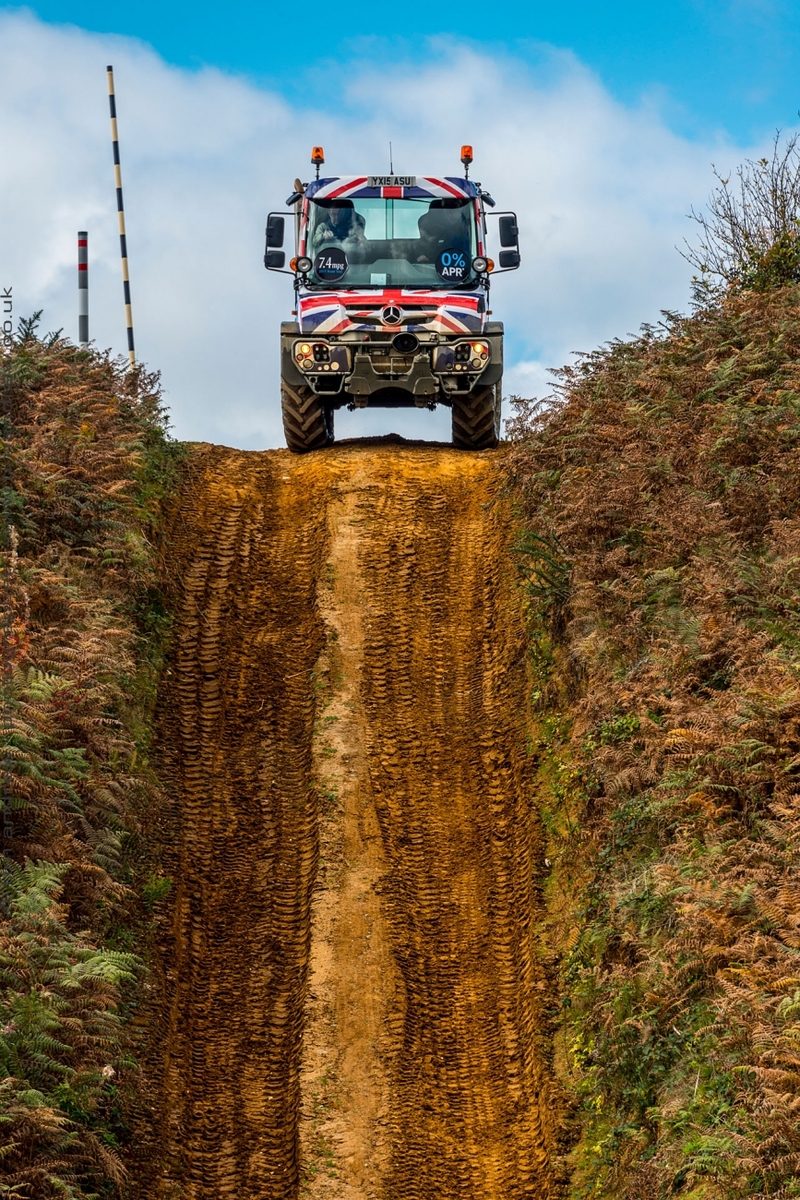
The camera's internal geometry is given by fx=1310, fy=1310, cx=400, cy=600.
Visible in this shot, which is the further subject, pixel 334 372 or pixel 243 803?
pixel 334 372

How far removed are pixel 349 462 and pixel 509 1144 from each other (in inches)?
365

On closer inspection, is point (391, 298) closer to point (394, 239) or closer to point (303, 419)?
point (394, 239)

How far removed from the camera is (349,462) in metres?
15.7

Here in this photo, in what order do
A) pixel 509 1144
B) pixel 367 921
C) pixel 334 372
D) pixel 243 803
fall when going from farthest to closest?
pixel 334 372 → pixel 243 803 → pixel 367 921 → pixel 509 1144

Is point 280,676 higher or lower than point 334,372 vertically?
lower

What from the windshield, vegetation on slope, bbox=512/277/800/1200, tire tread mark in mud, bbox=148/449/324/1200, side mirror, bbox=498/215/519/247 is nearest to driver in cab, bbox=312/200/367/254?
the windshield

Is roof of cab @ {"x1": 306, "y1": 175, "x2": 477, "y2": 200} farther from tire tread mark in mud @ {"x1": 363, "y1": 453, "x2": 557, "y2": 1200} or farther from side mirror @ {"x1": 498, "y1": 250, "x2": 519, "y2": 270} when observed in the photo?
tire tread mark in mud @ {"x1": 363, "y1": 453, "x2": 557, "y2": 1200}

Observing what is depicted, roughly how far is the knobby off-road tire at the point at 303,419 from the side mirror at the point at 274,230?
1.71 meters

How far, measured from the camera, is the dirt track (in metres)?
7.98

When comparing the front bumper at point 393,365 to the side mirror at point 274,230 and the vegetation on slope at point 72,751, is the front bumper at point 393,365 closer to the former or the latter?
the side mirror at point 274,230

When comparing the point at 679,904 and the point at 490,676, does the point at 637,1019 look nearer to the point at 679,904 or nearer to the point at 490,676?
the point at 679,904

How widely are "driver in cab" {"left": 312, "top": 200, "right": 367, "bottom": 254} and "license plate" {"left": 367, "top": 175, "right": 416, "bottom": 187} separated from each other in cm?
37

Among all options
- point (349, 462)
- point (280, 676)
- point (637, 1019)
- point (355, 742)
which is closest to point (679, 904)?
point (637, 1019)

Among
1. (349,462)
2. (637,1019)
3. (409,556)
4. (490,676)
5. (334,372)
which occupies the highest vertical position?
(334,372)
